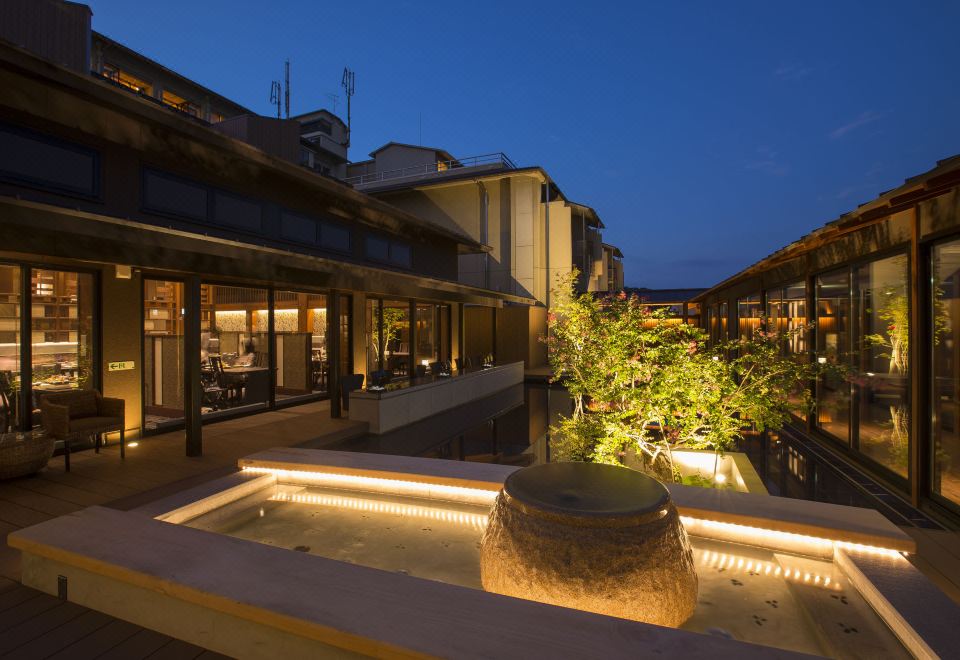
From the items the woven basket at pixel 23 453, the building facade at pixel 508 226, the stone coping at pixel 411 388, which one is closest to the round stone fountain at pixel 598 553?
the woven basket at pixel 23 453

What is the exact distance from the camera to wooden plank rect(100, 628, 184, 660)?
7.64 feet

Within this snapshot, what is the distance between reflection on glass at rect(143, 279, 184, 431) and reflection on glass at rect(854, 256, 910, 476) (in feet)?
34.5

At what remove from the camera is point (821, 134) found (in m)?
113

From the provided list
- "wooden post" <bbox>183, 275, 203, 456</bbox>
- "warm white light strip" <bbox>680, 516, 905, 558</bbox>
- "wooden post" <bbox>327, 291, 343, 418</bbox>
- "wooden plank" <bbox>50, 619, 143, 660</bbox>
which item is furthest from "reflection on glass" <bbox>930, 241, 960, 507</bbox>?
"wooden post" <bbox>183, 275, 203, 456</bbox>

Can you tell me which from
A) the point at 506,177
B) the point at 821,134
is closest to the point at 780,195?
the point at 821,134

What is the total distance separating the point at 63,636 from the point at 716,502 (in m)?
4.13

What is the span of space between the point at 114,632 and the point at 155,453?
4.70 meters

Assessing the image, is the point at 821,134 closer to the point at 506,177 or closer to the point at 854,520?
the point at 506,177

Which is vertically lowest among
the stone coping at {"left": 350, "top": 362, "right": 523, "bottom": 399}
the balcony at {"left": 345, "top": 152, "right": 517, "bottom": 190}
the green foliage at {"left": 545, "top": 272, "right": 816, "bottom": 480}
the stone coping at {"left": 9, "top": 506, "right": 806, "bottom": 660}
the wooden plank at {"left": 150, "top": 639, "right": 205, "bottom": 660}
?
the wooden plank at {"left": 150, "top": 639, "right": 205, "bottom": 660}

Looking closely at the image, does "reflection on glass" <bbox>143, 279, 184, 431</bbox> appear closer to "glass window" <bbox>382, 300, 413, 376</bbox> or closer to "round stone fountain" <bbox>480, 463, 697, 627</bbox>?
"glass window" <bbox>382, 300, 413, 376</bbox>

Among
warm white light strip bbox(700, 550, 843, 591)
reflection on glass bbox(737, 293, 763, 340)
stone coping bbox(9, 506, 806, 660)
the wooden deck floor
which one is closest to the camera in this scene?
stone coping bbox(9, 506, 806, 660)

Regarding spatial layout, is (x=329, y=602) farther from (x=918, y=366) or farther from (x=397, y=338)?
(x=397, y=338)

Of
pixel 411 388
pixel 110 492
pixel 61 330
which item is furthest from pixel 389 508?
pixel 61 330

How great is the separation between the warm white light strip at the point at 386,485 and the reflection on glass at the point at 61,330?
151 inches
